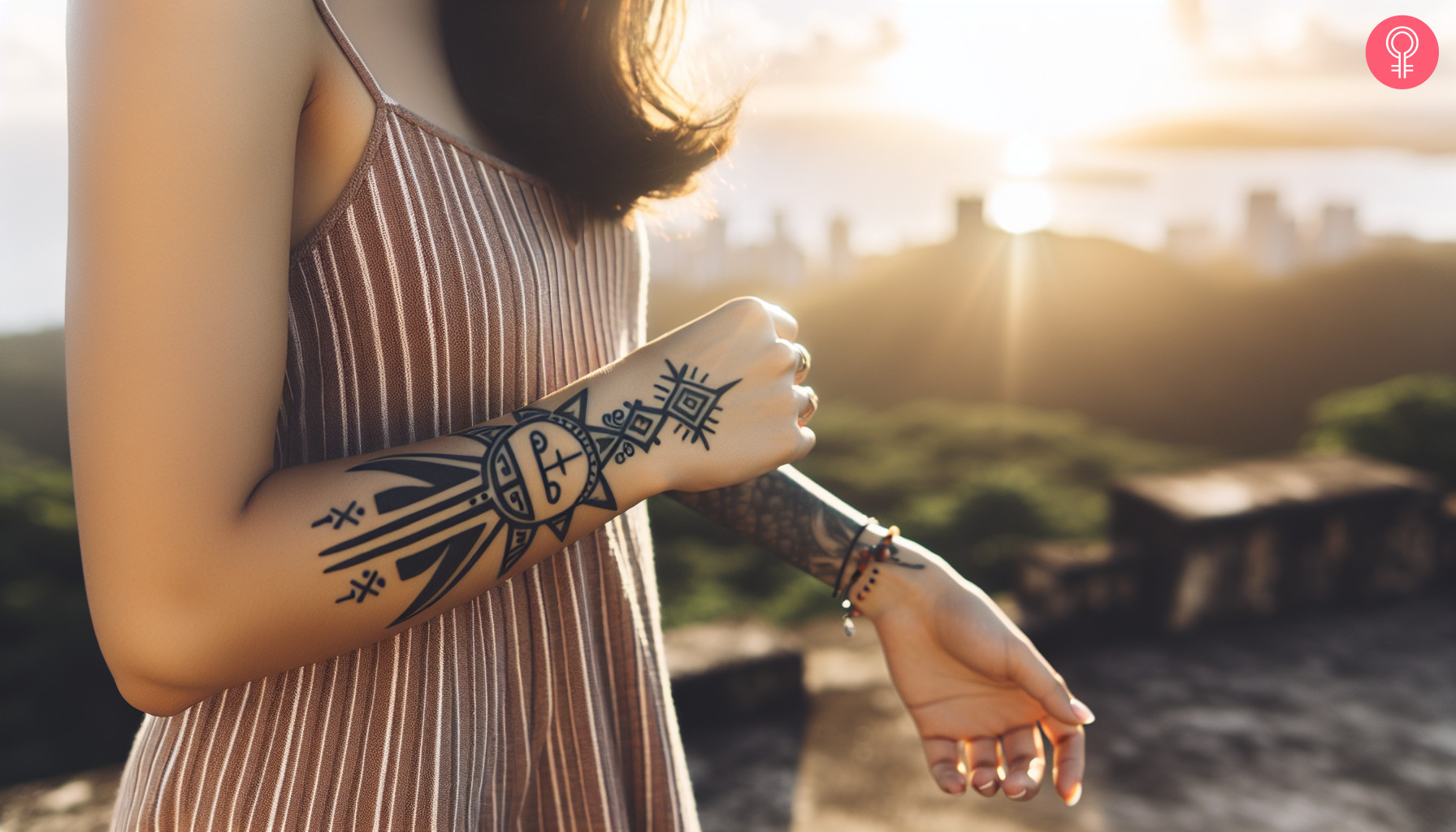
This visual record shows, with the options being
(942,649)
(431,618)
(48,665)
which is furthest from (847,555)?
(48,665)

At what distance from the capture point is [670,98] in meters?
1.13

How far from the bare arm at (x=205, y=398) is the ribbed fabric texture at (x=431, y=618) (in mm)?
103

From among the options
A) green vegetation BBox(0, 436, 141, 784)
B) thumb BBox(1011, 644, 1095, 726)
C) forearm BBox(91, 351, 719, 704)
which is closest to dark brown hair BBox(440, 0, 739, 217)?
forearm BBox(91, 351, 719, 704)

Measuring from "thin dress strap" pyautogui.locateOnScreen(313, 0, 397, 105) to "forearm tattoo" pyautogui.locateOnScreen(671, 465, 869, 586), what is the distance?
622mm

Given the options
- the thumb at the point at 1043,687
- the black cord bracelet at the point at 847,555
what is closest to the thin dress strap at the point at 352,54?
the black cord bracelet at the point at 847,555

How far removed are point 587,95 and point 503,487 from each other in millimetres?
530

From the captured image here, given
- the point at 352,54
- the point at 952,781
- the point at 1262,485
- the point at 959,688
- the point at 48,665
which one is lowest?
the point at 48,665

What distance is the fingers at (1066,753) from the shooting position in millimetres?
1121

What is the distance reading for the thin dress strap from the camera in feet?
2.26

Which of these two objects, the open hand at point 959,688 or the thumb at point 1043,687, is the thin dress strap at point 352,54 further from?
the thumb at point 1043,687

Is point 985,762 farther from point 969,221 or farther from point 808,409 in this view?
point 969,221

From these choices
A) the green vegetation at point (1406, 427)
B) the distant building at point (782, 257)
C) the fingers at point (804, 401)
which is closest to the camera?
the fingers at point (804, 401)

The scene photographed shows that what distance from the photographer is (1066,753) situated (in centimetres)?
114

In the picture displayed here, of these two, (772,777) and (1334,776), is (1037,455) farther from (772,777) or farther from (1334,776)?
(772,777)
